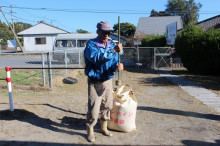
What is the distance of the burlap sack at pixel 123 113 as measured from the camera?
3195 millimetres

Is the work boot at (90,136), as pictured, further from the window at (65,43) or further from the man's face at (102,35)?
the window at (65,43)

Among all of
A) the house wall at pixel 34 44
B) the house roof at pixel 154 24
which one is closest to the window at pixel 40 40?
the house wall at pixel 34 44

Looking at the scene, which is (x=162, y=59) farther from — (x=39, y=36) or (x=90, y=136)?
(x=39, y=36)

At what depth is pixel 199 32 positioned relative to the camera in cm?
1061

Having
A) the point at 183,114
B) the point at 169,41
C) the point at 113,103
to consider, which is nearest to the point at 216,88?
the point at 183,114

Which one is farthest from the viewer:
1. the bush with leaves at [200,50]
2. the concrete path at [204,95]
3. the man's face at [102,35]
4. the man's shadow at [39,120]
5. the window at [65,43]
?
the window at [65,43]

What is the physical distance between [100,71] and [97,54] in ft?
0.97

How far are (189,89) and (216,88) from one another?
1021 mm

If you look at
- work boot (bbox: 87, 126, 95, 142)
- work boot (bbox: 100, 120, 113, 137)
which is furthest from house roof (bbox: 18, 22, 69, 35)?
work boot (bbox: 87, 126, 95, 142)

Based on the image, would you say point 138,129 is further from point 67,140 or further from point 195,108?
point 195,108

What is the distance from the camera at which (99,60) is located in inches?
105

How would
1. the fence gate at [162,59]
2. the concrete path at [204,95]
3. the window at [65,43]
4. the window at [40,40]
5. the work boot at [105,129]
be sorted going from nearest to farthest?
the work boot at [105,129] < the concrete path at [204,95] < the fence gate at [162,59] < the window at [65,43] < the window at [40,40]

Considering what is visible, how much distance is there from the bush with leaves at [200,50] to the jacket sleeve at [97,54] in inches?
332

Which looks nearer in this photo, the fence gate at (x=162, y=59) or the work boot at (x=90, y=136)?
the work boot at (x=90, y=136)
